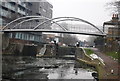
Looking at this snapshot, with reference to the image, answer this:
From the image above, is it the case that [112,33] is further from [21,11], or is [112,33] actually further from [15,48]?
[21,11]

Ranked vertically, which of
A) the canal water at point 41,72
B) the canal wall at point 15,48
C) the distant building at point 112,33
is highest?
the distant building at point 112,33

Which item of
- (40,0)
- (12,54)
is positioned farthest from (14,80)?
(40,0)

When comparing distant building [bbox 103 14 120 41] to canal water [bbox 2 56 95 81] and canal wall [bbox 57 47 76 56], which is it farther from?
canal wall [bbox 57 47 76 56]

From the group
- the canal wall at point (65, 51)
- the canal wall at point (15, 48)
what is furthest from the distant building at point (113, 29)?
the canal wall at point (65, 51)

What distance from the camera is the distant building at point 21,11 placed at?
2651 inches

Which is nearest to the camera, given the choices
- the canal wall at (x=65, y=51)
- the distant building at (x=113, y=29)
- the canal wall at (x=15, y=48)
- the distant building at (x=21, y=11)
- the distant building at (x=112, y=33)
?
the distant building at (x=112, y=33)

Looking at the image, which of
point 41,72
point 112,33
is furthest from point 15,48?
point 41,72

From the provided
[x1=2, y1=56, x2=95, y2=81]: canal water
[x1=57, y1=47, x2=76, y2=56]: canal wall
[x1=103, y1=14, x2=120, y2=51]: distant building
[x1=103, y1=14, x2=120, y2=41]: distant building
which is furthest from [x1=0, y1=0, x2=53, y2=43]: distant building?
[x1=2, y1=56, x2=95, y2=81]: canal water

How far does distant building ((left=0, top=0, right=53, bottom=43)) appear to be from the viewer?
67344 mm

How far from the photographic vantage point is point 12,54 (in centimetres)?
5641

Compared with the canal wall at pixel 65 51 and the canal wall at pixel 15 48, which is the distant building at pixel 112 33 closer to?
Answer: the canal wall at pixel 15 48

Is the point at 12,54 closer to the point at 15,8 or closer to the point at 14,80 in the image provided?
the point at 15,8

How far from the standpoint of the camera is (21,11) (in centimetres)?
7956

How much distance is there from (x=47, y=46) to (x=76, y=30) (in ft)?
60.1
